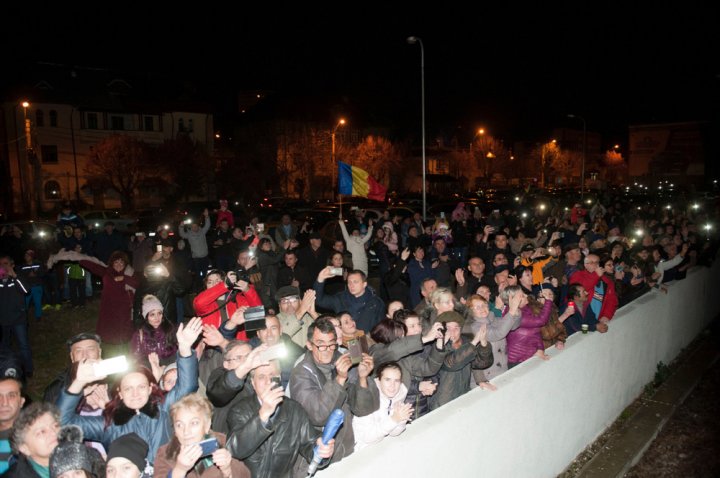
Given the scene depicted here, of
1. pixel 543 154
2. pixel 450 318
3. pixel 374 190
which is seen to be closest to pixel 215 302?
pixel 450 318

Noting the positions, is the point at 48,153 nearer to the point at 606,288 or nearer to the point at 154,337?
the point at 154,337

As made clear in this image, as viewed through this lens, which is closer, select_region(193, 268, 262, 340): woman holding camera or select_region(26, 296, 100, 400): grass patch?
select_region(193, 268, 262, 340): woman holding camera

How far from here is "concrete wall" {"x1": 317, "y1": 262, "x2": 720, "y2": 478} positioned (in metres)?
3.44

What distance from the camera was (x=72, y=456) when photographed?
110 inches

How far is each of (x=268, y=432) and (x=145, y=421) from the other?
1048 mm

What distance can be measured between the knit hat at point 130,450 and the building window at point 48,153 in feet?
140

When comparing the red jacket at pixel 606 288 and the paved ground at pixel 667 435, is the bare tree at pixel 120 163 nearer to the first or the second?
the red jacket at pixel 606 288

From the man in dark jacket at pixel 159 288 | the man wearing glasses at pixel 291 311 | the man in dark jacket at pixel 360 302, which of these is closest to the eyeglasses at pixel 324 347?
the man wearing glasses at pixel 291 311

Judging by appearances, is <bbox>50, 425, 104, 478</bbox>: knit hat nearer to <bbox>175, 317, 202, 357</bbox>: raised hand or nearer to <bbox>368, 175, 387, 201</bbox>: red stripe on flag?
<bbox>175, 317, 202, 357</bbox>: raised hand

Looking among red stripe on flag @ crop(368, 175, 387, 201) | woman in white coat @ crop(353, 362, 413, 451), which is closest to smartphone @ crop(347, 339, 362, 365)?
woman in white coat @ crop(353, 362, 413, 451)

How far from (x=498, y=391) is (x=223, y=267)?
8.78m

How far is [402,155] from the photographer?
49688 mm

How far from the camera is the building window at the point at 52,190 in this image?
38.7 meters

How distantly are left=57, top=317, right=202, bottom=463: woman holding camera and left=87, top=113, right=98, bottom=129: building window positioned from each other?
4416 centimetres
